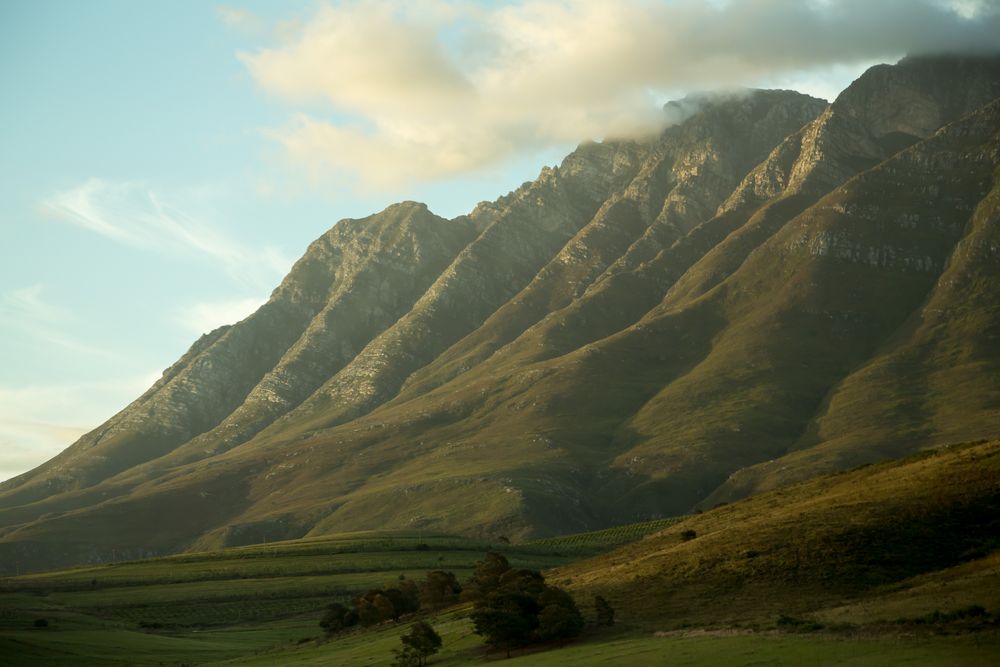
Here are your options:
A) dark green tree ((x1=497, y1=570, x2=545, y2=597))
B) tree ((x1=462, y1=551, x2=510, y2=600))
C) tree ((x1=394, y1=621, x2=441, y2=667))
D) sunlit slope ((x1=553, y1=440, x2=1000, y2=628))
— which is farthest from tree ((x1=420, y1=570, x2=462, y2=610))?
tree ((x1=394, y1=621, x2=441, y2=667))

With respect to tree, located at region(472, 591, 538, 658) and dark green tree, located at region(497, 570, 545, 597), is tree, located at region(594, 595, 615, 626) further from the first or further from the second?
dark green tree, located at region(497, 570, 545, 597)

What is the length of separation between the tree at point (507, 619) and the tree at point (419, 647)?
3.77 m

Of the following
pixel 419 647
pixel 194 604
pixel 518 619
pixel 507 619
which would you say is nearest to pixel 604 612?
pixel 518 619

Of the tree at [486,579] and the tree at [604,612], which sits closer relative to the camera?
the tree at [604,612]

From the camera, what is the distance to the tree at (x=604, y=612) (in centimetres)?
7680

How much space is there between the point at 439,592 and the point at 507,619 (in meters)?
37.3

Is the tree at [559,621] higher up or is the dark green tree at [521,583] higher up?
the dark green tree at [521,583]

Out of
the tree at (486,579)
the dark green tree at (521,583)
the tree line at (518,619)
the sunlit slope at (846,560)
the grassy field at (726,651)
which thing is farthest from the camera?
the tree at (486,579)

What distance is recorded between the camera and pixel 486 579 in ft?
324

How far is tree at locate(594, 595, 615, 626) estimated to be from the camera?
76.8 meters

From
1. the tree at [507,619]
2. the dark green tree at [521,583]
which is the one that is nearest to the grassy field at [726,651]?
the tree at [507,619]

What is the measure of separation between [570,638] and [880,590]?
21314 millimetres

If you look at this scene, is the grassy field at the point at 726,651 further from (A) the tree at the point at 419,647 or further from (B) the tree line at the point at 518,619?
(B) the tree line at the point at 518,619

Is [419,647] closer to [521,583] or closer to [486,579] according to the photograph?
[521,583]
